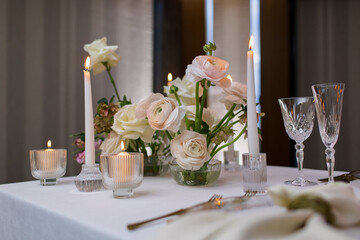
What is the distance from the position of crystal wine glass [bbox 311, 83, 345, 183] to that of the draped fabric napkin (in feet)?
1.22

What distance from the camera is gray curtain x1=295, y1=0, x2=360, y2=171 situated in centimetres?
257

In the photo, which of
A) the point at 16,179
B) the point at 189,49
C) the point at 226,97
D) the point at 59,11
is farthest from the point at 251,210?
the point at 189,49

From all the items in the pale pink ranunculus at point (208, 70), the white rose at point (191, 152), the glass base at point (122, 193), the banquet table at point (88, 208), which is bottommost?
the banquet table at point (88, 208)

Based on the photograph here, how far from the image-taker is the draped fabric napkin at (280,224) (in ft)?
1.22

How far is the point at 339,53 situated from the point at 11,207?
2.59 metres

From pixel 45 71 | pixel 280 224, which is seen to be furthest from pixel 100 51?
pixel 45 71

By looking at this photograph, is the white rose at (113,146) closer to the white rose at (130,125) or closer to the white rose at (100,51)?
the white rose at (130,125)

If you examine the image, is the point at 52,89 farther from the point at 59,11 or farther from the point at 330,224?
the point at 330,224

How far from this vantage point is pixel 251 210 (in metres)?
0.56

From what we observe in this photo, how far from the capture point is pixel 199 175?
34.0 inches

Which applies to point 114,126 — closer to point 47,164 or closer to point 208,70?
point 47,164

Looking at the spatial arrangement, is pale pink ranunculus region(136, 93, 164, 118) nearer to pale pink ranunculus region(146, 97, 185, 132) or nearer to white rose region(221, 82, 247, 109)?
pale pink ranunculus region(146, 97, 185, 132)

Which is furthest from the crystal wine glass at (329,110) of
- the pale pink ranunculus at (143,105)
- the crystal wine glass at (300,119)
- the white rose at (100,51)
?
the white rose at (100,51)

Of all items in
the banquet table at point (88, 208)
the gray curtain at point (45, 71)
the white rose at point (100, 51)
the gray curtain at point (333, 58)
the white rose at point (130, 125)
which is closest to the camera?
the banquet table at point (88, 208)
